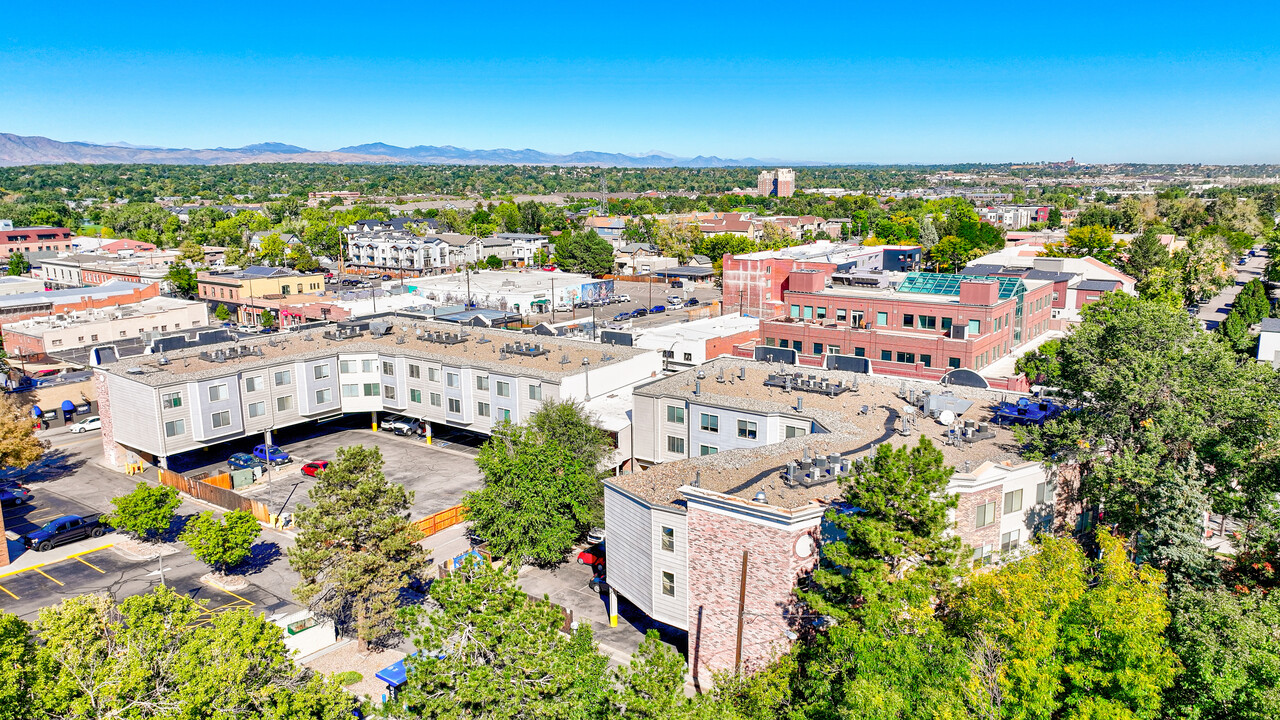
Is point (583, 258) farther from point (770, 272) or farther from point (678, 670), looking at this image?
point (678, 670)

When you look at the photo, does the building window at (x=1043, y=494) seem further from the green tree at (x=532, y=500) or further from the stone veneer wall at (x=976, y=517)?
the green tree at (x=532, y=500)

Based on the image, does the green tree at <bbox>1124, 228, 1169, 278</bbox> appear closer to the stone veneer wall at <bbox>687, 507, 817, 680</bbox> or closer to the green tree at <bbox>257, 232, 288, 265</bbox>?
the stone veneer wall at <bbox>687, 507, 817, 680</bbox>

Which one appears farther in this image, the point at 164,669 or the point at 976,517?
the point at 976,517

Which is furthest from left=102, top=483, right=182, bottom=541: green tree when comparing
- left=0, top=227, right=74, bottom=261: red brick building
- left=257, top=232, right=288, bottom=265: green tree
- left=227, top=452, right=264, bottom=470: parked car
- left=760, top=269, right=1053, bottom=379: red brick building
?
left=0, top=227, right=74, bottom=261: red brick building

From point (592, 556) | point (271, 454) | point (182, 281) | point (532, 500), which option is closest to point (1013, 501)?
point (592, 556)

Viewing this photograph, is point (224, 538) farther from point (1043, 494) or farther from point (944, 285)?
point (944, 285)

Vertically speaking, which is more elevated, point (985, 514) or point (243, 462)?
point (985, 514)
